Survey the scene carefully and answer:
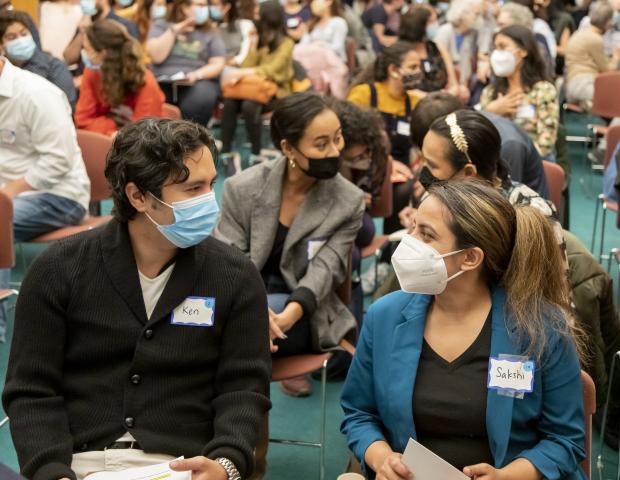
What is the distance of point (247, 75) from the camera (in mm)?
8008

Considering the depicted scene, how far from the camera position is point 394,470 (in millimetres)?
2217

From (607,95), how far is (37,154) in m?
4.25

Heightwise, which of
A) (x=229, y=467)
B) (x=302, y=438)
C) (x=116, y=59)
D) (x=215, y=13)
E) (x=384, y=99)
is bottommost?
(x=302, y=438)

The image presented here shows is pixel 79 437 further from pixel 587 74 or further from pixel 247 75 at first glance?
pixel 587 74

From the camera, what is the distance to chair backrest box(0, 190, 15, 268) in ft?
12.1

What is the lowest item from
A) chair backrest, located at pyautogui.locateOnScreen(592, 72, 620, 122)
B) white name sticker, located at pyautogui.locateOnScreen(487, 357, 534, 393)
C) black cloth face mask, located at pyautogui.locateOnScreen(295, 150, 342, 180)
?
chair backrest, located at pyautogui.locateOnScreen(592, 72, 620, 122)

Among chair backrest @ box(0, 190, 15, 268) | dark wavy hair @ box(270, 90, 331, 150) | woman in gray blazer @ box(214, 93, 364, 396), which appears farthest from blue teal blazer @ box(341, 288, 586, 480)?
chair backrest @ box(0, 190, 15, 268)

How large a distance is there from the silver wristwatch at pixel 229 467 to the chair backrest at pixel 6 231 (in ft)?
6.17

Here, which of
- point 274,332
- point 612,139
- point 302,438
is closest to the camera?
point 274,332

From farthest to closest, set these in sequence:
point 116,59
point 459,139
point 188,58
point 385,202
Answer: point 188,58 < point 116,59 < point 385,202 < point 459,139

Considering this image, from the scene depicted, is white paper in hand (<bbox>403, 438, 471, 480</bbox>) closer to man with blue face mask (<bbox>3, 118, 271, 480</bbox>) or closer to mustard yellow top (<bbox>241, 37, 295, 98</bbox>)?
man with blue face mask (<bbox>3, 118, 271, 480</bbox>)

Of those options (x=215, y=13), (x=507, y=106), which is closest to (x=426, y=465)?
(x=507, y=106)

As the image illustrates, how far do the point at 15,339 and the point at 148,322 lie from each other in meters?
0.34

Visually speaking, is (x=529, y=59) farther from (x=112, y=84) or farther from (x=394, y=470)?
(x=394, y=470)
